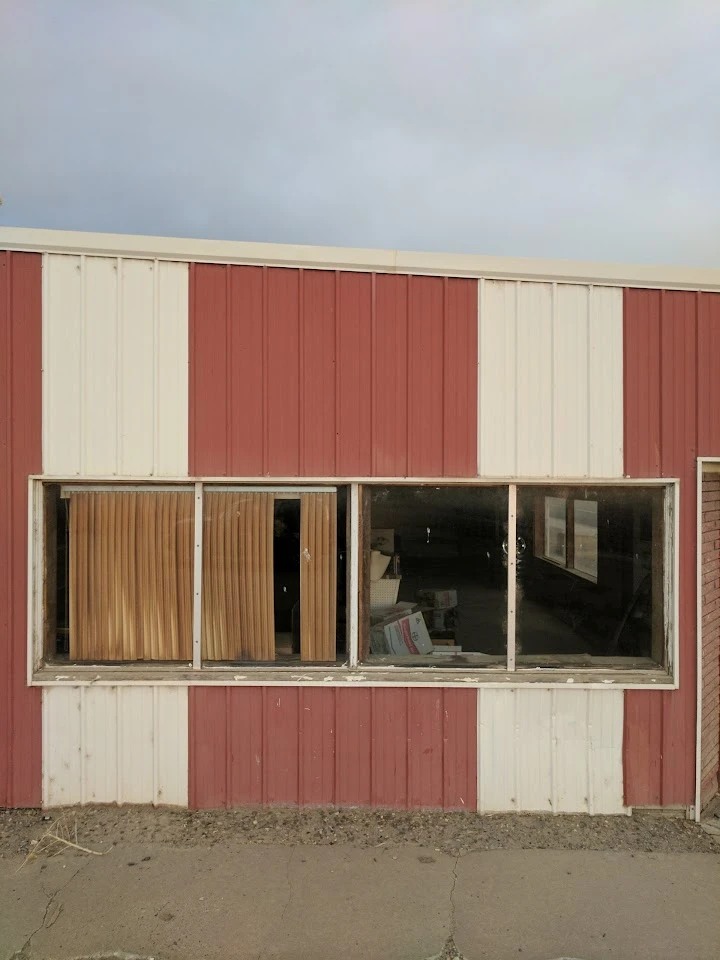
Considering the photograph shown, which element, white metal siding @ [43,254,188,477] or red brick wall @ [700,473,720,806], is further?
red brick wall @ [700,473,720,806]

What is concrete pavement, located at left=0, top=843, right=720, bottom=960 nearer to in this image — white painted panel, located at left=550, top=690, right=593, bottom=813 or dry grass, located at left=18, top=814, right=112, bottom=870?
dry grass, located at left=18, top=814, right=112, bottom=870

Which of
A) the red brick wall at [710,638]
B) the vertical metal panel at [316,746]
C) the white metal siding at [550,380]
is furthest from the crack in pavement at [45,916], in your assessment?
the red brick wall at [710,638]

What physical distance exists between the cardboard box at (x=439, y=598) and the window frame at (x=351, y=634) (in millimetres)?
380

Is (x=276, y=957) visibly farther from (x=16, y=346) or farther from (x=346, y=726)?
(x=16, y=346)

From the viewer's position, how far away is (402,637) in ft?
13.3

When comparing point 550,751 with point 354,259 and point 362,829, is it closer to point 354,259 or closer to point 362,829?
point 362,829

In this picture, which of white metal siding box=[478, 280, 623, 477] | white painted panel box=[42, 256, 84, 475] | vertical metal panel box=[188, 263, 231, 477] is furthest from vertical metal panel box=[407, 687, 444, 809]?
white painted panel box=[42, 256, 84, 475]

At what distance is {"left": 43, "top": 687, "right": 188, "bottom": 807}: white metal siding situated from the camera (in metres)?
3.81

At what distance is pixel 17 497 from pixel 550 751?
3.86 meters

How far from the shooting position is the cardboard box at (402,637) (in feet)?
13.2

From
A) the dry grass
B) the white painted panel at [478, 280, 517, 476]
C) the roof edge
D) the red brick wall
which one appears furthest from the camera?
the red brick wall

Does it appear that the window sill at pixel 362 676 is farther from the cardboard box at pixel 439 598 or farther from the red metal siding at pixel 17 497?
the cardboard box at pixel 439 598

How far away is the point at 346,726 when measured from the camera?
3844mm

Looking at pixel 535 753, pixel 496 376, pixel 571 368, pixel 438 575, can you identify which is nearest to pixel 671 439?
pixel 571 368
